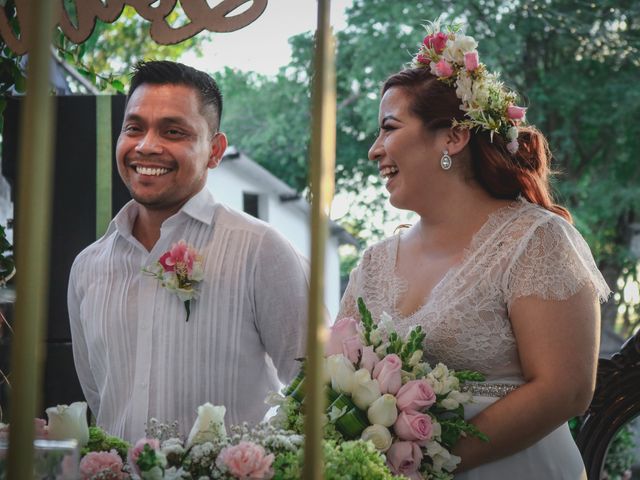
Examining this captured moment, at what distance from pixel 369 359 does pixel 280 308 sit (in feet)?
1.38

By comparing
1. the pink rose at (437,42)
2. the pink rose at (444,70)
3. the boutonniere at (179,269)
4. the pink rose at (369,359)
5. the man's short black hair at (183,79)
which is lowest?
the pink rose at (369,359)

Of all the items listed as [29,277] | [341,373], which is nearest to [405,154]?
[341,373]

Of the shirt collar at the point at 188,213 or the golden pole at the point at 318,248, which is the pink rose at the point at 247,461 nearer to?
the golden pole at the point at 318,248

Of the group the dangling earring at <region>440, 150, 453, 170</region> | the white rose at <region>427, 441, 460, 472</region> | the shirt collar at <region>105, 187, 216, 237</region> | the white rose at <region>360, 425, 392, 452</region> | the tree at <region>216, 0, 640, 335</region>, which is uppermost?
the tree at <region>216, 0, 640, 335</region>

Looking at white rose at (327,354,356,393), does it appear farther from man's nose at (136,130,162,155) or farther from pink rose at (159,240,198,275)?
man's nose at (136,130,162,155)

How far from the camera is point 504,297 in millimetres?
2086

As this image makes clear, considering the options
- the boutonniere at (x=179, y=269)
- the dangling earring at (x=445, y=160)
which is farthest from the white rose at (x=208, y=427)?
the dangling earring at (x=445, y=160)

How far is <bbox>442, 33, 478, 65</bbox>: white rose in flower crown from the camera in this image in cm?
229

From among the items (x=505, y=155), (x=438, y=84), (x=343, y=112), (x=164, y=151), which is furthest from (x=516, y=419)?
(x=343, y=112)

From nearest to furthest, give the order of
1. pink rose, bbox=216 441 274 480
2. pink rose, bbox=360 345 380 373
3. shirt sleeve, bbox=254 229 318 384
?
pink rose, bbox=216 441 274 480 → pink rose, bbox=360 345 380 373 → shirt sleeve, bbox=254 229 318 384

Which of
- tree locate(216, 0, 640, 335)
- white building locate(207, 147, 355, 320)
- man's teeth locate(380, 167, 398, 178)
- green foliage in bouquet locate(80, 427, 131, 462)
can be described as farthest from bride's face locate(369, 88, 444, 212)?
white building locate(207, 147, 355, 320)

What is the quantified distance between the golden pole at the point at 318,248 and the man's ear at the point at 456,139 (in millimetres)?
1421

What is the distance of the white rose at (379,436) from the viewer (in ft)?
5.61

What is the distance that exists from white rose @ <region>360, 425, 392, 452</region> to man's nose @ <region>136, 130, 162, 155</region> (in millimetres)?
802
